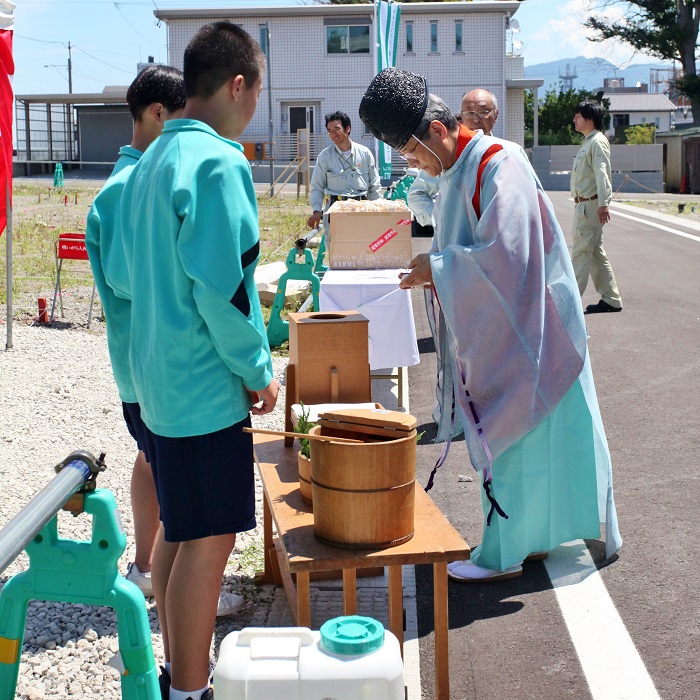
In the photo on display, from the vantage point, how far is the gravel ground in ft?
11.5

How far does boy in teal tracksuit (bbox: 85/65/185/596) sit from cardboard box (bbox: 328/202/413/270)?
12.1 feet

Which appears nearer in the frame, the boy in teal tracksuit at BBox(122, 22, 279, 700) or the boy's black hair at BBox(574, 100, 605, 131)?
the boy in teal tracksuit at BBox(122, 22, 279, 700)

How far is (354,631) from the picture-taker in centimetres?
211

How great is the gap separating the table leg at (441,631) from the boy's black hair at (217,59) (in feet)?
5.16

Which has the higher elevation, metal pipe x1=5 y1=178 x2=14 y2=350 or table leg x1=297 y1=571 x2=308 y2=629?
metal pipe x1=5 y1=178 x2=14 y2=350

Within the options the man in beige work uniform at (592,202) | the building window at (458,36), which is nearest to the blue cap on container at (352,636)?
the man in beige work uniform at (592,202)

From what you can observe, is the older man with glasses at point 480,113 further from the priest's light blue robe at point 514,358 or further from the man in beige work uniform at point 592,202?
the man in beige work uniform at point 592,202

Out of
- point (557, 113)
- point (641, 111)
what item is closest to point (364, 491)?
point (557, 113)

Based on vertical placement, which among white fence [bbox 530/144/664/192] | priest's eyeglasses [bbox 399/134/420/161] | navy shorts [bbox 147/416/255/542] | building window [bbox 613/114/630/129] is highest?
building window [bbox 613/114/630/129]

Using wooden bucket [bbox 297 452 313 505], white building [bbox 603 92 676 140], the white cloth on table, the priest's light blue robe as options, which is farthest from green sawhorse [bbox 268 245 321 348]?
white building [bbox 603 92 676 140]

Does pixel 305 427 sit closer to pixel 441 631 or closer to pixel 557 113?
pixel 441 631

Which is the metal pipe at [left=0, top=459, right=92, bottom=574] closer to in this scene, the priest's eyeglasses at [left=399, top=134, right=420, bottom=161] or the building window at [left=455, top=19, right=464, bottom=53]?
the priest's eyeglasses at [left=399, top=134, right=420, bottom=161]

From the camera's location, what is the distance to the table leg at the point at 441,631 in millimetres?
3014

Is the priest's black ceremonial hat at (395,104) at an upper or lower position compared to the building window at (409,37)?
lower
